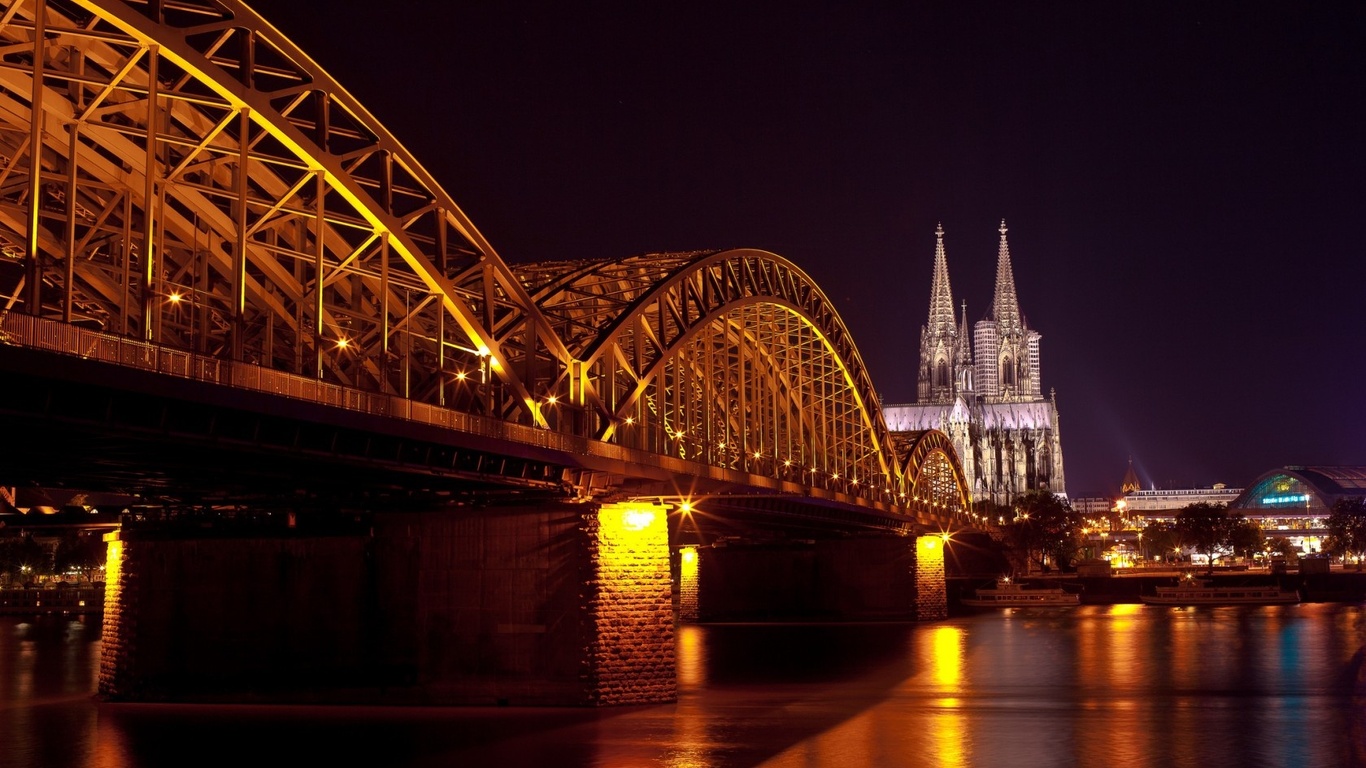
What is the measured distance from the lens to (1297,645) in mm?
75062

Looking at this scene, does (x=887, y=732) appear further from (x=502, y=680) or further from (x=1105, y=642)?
(x=1105, y=642)

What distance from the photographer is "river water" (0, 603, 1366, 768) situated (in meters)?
37.4

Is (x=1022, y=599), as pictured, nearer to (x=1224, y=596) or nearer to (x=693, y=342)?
(x=1224, y=596)

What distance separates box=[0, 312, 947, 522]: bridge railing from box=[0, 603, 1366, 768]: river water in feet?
27.7

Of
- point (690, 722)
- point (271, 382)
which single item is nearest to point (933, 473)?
point (690, 722)

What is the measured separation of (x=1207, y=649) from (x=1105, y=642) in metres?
8.88

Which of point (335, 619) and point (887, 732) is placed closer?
point (887, 732)

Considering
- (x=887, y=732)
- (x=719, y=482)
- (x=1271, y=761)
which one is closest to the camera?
(x=1271, y=761)

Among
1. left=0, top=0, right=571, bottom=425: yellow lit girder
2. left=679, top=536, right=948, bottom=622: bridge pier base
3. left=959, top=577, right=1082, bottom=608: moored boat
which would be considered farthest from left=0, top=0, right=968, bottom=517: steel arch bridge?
left=959, top=577, right=1082, bottom=608: moored boat

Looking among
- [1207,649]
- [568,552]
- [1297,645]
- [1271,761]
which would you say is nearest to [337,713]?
[568,552]

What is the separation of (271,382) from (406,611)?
15340 millimetres

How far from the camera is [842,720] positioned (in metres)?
45.6

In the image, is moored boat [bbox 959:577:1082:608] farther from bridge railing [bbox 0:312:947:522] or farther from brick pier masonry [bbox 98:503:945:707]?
brick pier masonry [bbox 98:503:945:707]

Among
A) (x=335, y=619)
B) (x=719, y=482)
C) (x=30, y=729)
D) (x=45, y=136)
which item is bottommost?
(x=30, y=729)
